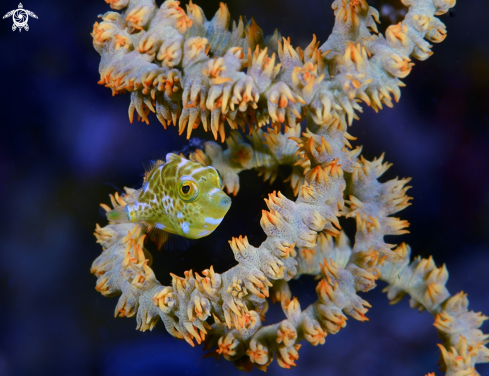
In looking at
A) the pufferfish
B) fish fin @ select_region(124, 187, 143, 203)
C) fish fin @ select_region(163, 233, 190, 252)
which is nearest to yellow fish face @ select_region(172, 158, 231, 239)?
the pufferfish

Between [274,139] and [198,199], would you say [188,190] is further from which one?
[274,139]

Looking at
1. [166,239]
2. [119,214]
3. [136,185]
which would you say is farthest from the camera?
[136,185]

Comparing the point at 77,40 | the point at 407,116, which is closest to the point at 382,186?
the point at 407,116

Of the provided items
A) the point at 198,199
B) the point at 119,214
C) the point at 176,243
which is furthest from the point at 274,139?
the point at 119,214

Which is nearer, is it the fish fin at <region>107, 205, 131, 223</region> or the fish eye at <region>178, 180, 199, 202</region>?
the fish eye at <region>178, 180, 199, 202</region>

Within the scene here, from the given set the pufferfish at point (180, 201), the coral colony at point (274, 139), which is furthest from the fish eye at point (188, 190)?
the coral colony at point (274, 139)

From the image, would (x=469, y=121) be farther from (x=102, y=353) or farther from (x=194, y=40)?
(x=102, y=353)

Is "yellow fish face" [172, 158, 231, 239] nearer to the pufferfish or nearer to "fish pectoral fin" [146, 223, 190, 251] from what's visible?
the pufferfish
